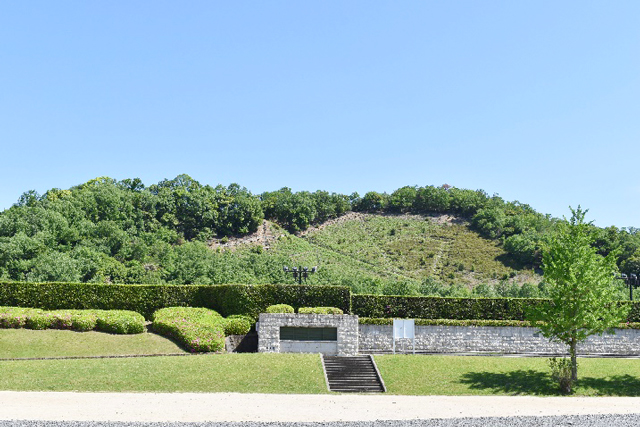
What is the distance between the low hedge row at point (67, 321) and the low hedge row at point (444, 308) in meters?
14.9

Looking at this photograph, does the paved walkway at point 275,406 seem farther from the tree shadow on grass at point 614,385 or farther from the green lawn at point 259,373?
the green lawn at point 259,373

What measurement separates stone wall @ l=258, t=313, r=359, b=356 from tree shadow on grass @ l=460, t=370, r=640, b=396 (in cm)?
856

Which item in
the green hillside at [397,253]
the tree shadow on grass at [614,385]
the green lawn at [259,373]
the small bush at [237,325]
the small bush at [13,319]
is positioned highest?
the green hillside at [397,253]

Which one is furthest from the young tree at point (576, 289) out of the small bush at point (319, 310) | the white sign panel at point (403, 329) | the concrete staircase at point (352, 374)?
the small bush at point (319, 310)

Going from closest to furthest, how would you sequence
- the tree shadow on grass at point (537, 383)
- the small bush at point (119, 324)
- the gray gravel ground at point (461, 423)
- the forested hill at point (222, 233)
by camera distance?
the gray gravel ground at point (461, 423)
the tree shadow on grass at point (537, 383)
the small bush at point (119, 324)
the forested hill at point (222, 233)

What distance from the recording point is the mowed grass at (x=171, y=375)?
22344 mm

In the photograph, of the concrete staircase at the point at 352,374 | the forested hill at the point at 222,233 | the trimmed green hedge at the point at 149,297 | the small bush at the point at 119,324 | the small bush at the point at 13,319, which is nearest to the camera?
the concrete staircase at the point at 352,374

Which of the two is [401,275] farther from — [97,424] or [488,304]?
[97,424]

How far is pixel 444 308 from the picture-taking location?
1459 inches

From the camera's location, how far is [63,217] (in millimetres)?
68250

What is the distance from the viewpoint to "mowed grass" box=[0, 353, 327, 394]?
22344mm

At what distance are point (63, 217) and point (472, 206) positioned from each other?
221 feet

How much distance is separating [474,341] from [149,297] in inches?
889

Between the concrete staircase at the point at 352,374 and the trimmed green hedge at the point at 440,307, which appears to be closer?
the concrete staircase at the point at 352,374
